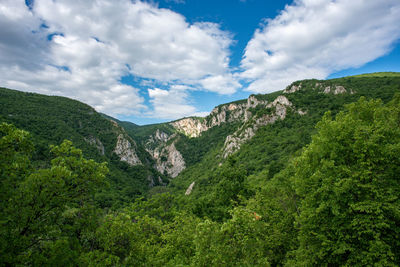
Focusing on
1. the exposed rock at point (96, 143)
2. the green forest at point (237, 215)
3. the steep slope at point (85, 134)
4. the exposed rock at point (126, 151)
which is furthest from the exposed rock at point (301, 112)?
the exposed rock at point (96, 143)

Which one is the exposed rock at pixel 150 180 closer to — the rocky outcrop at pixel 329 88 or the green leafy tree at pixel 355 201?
the rocky outcrop at pixel 329 88

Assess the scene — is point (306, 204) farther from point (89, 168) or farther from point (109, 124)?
point (109, 124)

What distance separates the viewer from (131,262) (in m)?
12.2

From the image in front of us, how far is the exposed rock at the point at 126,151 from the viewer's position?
16375 cm

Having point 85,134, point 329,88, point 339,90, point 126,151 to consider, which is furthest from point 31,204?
point 126,151

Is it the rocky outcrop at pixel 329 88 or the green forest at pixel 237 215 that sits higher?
the rocky outcrop at pixel 329 88

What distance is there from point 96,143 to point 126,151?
28.4 m

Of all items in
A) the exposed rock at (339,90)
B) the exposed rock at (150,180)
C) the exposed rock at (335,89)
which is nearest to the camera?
the exposed rock at (339,90)

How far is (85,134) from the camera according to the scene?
472 ft

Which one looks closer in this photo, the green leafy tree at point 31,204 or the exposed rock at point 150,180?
the green leafy tree at point 31,204

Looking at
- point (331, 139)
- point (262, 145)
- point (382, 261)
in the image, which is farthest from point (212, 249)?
point (262, 145)

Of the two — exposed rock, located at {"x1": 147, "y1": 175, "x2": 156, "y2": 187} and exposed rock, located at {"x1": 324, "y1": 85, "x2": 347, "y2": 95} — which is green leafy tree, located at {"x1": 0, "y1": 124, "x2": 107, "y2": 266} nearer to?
exposed rock, located at {"x1": 324, "y1": 85, "x2": 347, "y2": 95}

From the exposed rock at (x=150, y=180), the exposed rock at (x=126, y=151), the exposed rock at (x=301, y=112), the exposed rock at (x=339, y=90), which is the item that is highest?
the exposed rock at (x=339, y=90)

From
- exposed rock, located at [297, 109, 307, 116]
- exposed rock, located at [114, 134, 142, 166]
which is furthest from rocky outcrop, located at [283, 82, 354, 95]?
exposed rock, located at [114, 134, 142, 166]
